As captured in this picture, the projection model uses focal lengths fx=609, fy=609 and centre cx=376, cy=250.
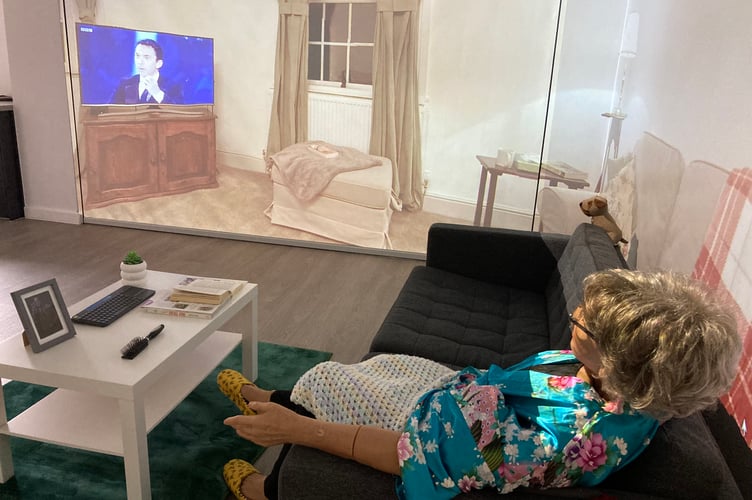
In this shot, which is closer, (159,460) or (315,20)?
(159,460)

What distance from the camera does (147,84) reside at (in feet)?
14.4

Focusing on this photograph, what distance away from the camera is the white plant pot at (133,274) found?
2.41 metres

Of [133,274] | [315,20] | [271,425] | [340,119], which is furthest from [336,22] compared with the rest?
[271,425]

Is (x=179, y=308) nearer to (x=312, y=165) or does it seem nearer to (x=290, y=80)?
(x=312, y=165)

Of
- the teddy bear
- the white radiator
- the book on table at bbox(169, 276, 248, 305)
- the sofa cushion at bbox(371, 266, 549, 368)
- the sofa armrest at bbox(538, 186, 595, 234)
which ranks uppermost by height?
the white radiator

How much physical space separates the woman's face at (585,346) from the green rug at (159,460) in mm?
1221

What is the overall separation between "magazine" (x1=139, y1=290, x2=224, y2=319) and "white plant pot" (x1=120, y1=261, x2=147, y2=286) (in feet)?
0.57

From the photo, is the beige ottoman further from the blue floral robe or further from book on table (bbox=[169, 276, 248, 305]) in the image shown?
the blue floral robe

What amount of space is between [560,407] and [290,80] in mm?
3474

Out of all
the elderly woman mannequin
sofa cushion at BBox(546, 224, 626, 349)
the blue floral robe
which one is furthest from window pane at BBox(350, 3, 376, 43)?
the blue floral robe

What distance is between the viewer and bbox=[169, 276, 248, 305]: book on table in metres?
2.27

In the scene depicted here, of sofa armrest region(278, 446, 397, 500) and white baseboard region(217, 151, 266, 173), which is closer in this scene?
sofa armrest region(278, 446, 397, 500)

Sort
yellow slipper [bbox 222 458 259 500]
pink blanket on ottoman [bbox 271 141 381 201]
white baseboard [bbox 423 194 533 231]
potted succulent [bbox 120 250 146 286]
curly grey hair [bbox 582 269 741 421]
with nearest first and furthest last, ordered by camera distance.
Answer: curly grey hair [bbox 582 269 741 421]
yellow slipper [bbox 222 458 259 500]
potted succulent [bbox 120 250 146 286]
white baseboard [bbox 423 194 533 231]
pink blanket on ottoman [bbox 271 141 381 201]

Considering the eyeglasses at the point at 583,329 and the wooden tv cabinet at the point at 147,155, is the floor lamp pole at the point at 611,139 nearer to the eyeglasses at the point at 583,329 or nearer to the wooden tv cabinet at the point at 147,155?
the eyeglasses at the point at 583,329
